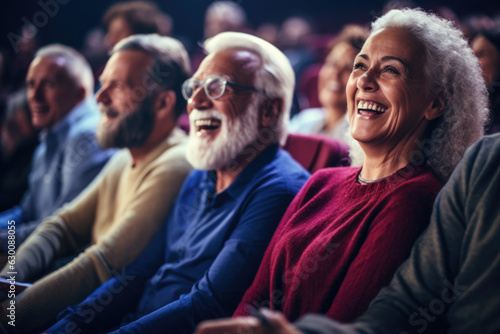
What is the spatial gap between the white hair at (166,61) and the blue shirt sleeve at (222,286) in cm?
93

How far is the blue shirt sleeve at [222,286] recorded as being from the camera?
53.4 inches

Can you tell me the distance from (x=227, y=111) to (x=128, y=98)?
0.63 metres

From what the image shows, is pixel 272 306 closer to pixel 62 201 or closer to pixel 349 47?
pixel 62 201

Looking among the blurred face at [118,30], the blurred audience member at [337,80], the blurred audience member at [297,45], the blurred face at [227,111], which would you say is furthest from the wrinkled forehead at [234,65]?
the blurred audience member at [297,45]

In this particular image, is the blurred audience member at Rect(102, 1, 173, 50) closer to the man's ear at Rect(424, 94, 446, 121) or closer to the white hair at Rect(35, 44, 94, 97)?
the white hair at Rect(35, 44, 94, 97)

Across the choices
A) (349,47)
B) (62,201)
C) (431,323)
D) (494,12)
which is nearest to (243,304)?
(431,323)

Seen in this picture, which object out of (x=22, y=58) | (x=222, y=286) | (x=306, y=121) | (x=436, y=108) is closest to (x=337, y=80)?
(x=306, y=121)

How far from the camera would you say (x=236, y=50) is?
5.61 ft

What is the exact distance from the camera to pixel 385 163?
1.21 m

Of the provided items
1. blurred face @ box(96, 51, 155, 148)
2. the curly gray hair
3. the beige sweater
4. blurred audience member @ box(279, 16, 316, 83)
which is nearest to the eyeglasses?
the beige sweater

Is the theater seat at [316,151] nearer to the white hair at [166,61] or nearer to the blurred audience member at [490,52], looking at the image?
the white hair at [166,61]

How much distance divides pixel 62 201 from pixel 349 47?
179 cm

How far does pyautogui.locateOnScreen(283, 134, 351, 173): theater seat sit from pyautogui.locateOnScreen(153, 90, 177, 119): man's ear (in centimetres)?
57

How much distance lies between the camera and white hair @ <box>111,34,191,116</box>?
212cm
